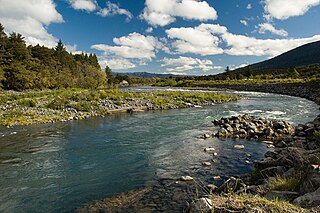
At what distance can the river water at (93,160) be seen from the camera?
8.34 meters

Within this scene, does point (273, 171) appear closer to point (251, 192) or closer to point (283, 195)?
point (251, 192)

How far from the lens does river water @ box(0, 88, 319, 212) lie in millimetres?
8336

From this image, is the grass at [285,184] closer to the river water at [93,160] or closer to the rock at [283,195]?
the rock at [283,195]

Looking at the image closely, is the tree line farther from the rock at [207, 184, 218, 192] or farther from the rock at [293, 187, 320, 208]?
the rock at [293, 187, 320, 208]

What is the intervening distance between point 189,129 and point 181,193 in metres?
10.3

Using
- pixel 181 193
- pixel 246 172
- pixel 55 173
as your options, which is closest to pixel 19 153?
pixel 55 173

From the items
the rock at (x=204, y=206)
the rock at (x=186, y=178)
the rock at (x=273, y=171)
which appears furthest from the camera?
the rock at (x=186, y=178)

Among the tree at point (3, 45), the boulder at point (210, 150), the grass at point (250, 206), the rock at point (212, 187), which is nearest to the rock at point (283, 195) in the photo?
the grass at point (250, 206)

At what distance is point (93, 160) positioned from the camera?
38.1 ft

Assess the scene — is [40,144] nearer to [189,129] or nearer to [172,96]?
[189,129]

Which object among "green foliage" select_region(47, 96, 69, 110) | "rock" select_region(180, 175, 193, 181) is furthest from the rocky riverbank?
"green foliage" select_region(47, 96, 69, 110)

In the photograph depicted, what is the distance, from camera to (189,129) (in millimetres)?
18203

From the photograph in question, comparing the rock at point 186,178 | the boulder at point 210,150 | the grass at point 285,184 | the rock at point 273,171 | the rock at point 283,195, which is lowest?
the boulder at point 210,150

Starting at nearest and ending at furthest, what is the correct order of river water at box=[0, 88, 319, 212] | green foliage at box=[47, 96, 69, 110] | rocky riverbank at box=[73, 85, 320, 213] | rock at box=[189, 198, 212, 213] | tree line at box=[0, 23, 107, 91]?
rocky riverbank at box=[73, 85, 320, 213]
rock at box=[189, 198, 212, 213]
river water at box=[0, 88, 319, 212]
green foliage at box=[47, 96, 69, 110]
tree line at box=[0, 23, 107, 91]
